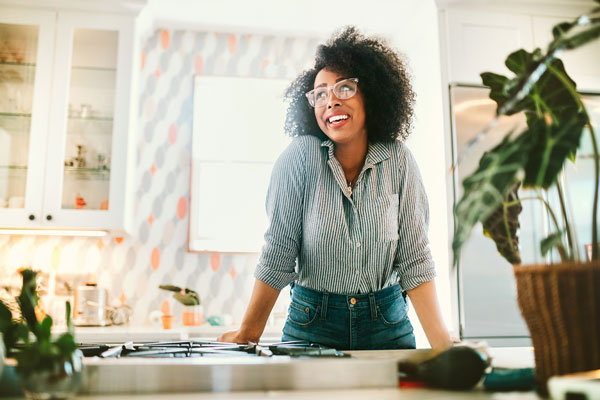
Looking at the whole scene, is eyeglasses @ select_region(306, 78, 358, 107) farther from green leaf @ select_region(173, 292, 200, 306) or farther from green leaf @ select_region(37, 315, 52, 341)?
green leaf @ select_region(173, 292, 200, 306)

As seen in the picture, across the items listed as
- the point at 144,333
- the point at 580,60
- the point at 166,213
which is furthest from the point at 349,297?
the point at 580,60

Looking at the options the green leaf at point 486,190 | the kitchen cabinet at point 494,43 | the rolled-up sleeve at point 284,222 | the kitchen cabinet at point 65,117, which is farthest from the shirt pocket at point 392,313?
the kitchen cabinet at point 65,117

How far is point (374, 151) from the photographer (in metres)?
1.59

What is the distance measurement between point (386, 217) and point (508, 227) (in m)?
0.70

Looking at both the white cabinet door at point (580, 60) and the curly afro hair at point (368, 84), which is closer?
the curly afro hair at point (368, 84)

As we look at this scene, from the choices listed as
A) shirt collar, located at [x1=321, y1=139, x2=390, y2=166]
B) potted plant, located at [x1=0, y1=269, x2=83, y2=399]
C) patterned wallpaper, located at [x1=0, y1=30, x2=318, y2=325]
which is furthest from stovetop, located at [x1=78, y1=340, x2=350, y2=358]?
patterned wallpaper, located at [x1=0, y1=30, x2=318, y2=325]

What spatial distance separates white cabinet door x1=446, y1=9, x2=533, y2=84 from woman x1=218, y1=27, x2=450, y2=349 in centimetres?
125

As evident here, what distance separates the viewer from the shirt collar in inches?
61.4

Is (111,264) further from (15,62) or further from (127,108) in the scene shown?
(15,62)

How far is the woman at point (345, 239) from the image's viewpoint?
1438 mm

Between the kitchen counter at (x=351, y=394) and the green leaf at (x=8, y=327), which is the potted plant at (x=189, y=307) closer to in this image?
the green leaf at (x=8, y=327)

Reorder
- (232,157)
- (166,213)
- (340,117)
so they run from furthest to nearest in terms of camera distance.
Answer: (232,157), (166,213), (340,117)

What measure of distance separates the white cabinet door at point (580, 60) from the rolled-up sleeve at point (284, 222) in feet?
6.34

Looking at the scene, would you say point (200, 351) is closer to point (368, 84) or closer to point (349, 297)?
point (349, 297)
